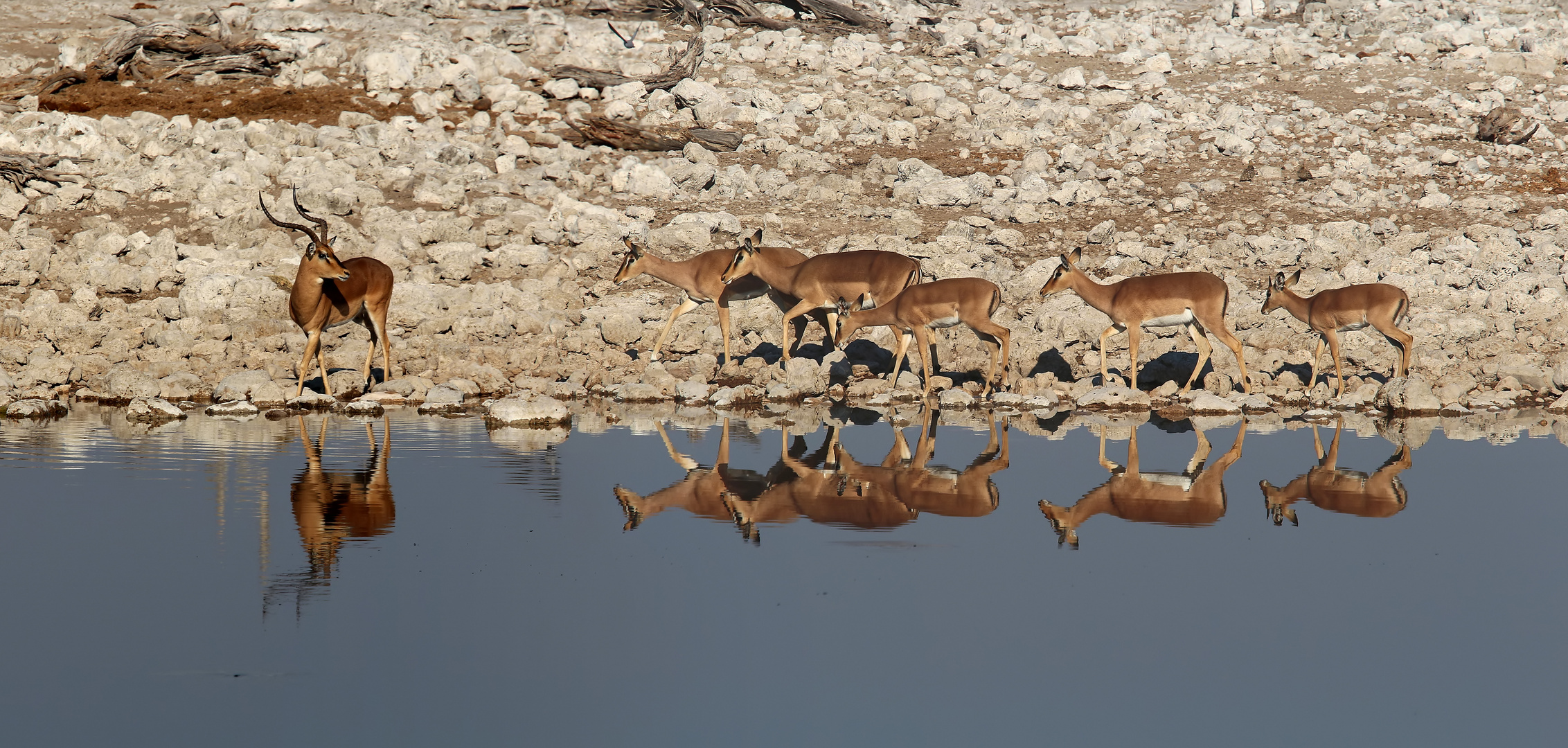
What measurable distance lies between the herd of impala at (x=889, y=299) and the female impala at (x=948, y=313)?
0.04 feet

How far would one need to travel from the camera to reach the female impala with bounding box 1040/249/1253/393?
15.6 m

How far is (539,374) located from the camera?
15.8 meters

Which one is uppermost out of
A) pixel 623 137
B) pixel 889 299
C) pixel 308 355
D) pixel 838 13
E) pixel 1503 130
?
pixel 838 13

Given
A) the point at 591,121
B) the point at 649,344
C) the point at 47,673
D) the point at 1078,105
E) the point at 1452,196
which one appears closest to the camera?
the point at 47,673

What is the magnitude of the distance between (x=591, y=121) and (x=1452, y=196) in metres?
14.7

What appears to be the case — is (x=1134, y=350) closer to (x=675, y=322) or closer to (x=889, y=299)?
(x=889, y=299)

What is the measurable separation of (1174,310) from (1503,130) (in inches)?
516

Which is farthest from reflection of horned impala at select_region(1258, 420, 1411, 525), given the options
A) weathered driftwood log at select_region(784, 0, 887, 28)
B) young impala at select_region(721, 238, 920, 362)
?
weathered driftwood log at select_region(784, 0, 887, 28)

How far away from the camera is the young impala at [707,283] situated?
17.2 metres

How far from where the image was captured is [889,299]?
1675 cm

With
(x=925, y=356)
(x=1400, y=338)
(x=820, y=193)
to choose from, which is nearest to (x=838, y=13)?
(x=820, y=193)

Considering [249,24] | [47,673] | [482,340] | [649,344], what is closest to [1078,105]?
[649,344]

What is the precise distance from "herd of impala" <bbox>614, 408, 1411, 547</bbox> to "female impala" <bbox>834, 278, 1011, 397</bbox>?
13.3 ft

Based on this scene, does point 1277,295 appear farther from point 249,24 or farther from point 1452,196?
point 249,24
